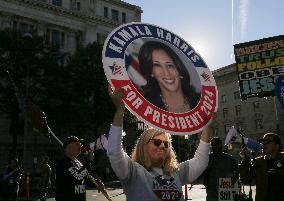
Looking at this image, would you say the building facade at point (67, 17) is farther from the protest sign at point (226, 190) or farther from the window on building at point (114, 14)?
the protest sign at point (226, 190)

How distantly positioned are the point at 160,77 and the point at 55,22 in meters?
42.5

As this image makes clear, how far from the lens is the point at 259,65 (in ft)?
55.3

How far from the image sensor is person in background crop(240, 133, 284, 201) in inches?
206

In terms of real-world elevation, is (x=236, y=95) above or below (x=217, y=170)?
above

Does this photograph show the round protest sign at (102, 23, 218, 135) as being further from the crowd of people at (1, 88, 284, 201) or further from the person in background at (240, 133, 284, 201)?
the person in background at (240, 133, 284, 201)

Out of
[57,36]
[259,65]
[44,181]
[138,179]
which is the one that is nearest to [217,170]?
[138,179]

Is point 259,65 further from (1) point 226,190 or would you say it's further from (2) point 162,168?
(2) point 162,168

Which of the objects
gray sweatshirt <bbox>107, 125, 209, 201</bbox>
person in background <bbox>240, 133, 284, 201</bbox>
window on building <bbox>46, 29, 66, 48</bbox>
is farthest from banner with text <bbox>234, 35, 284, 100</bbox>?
window on building <bbox>46, 29, 66, 48</bbox>

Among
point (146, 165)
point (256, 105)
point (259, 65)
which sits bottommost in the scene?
point (146, 165)

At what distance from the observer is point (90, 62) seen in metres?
36.2

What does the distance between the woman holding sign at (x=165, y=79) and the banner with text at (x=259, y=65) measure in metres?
12.7

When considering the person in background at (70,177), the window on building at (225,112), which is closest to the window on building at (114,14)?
the window on building at (225,112)

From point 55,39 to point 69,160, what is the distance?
40449 mm

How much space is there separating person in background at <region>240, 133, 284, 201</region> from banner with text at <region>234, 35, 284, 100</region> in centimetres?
1043
